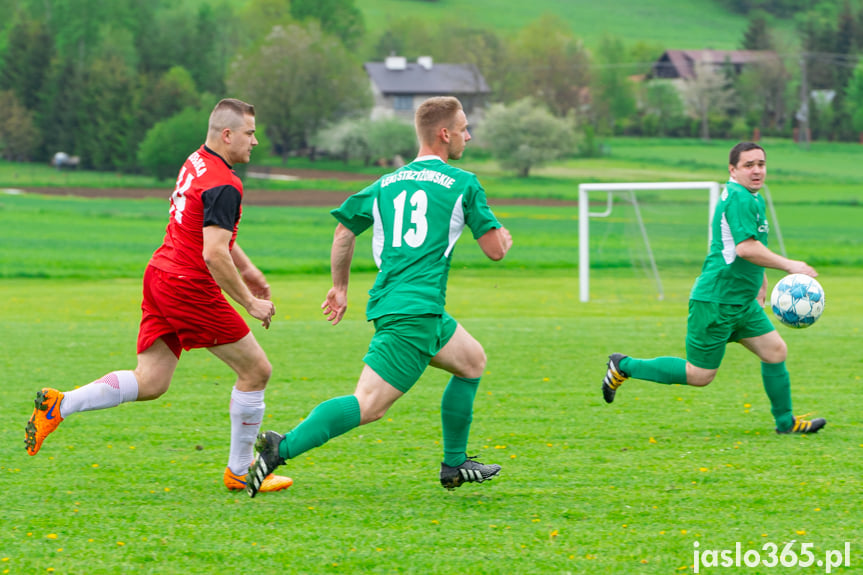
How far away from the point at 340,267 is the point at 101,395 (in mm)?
1474

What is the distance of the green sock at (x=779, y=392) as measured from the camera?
22.8ft

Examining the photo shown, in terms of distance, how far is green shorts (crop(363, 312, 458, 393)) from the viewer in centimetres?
495

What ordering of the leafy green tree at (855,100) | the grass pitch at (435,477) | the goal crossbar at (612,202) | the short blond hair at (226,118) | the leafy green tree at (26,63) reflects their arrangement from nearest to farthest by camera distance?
the grass pitch at (435,477)
the short blond hair at (226,118)
the goal crossbar at (612,202)
the leafy green tree at (26,63)
the leafy green tree at (855,100)

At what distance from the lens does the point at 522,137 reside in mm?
70125

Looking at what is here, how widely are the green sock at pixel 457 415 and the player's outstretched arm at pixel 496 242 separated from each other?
897mm

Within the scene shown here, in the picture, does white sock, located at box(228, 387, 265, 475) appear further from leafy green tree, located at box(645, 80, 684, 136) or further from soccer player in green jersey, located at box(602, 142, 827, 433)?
leafy green tree, located at box(645, 80, 684, 136)

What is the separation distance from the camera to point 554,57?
97.0m

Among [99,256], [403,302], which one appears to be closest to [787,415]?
[403,302]

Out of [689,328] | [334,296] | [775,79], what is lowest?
[689,328]

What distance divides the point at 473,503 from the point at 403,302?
44.4 inches

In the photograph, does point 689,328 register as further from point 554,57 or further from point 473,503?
point 554,57

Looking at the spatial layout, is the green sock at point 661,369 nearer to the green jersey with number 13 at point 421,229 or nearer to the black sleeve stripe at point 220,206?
the green jersey with number 13 at point 421,229

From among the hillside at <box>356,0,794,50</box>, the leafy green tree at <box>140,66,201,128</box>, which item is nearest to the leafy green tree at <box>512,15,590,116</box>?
the hillside at <box>356,0,794,50</box>

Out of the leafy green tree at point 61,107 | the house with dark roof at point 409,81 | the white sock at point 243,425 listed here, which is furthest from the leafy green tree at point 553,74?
the white sock at point 243,425
